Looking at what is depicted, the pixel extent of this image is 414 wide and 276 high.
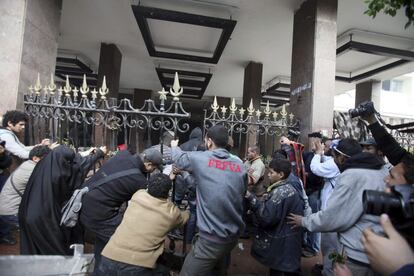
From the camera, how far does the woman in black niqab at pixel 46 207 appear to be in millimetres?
3445

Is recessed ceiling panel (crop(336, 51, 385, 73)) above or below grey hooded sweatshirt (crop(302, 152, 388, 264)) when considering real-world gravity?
above

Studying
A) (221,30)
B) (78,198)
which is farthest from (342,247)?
(221,30)

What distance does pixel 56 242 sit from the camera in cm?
352

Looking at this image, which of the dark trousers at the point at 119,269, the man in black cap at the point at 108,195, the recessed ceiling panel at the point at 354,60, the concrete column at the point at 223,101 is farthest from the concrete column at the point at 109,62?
the dark trousers at the point at 119,269

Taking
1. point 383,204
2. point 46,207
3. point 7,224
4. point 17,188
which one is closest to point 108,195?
point 46,207

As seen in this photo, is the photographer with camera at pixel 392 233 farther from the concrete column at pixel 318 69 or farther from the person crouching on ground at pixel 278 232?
the concrete column at pixel 318 69

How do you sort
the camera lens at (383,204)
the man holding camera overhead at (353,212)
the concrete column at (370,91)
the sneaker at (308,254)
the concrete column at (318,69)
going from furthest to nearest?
the concrete column at (370,91)
the concrete column at (318,69)
the sneaker at (308,254)
the man holding camera overhead at (353,212)
the camera lens at (383,204)

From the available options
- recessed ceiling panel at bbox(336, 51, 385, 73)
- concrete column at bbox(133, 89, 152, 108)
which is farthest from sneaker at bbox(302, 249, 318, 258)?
concrete column at bbox(133, 89, 152, 108)

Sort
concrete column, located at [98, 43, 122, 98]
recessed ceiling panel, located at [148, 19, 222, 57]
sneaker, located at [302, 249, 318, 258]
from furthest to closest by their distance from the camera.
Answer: concrete column, located at [98, 43, 122, 98] < recessed ceiling panel, located at [148, 19, 222, 57] < sneaker, located at [302, 249, 318, 258]

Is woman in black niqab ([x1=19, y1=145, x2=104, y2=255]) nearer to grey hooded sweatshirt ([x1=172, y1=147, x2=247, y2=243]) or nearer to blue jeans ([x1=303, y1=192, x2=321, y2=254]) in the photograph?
grey hooded sweatshirt ([x1=172, y1=147, x2=247, y2=243])

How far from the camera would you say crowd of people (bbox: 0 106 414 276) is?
251cm

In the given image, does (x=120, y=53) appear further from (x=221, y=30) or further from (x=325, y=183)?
(x=325, y=183)

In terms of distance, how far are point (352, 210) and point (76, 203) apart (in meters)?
2.72

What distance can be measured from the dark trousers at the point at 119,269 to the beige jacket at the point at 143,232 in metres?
0.04
